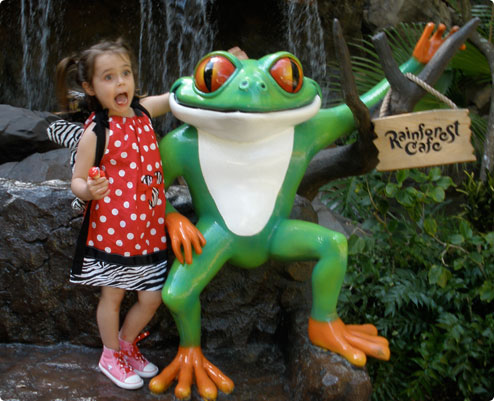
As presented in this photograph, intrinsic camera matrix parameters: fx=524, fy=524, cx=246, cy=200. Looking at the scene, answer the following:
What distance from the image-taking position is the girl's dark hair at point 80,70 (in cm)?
164

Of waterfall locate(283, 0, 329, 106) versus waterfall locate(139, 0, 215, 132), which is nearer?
waterfall locate(283, 0, 329, 106)

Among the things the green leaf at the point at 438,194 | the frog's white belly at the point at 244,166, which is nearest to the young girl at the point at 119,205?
the frog's white belly at the point at 244,166

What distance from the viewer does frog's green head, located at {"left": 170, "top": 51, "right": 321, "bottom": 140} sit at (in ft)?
5.36

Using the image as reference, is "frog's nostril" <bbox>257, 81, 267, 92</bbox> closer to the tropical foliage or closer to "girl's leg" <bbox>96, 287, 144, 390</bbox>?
"girl's leg" <bbox>96, 287, 144, 390</bbox>

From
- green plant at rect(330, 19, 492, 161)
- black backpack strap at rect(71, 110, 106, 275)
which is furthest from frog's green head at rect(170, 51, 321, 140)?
green plant at rect(330, 19, 492, 161)

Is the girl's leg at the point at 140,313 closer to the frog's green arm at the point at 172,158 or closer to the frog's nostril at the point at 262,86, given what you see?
the frog's green arm at the point at 172,158

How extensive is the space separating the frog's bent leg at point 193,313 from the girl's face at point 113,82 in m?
0.49

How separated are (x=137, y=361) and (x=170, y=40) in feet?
12.3

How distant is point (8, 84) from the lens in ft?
16.3

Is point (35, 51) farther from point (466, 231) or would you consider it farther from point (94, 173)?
point (466, 231)

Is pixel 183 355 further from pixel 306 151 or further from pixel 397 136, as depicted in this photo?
pixel 397 136

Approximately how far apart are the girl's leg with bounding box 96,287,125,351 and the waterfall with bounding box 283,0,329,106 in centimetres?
342

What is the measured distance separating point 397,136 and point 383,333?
39.3 inches

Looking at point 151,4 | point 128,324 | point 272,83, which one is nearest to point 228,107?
point 272,83
